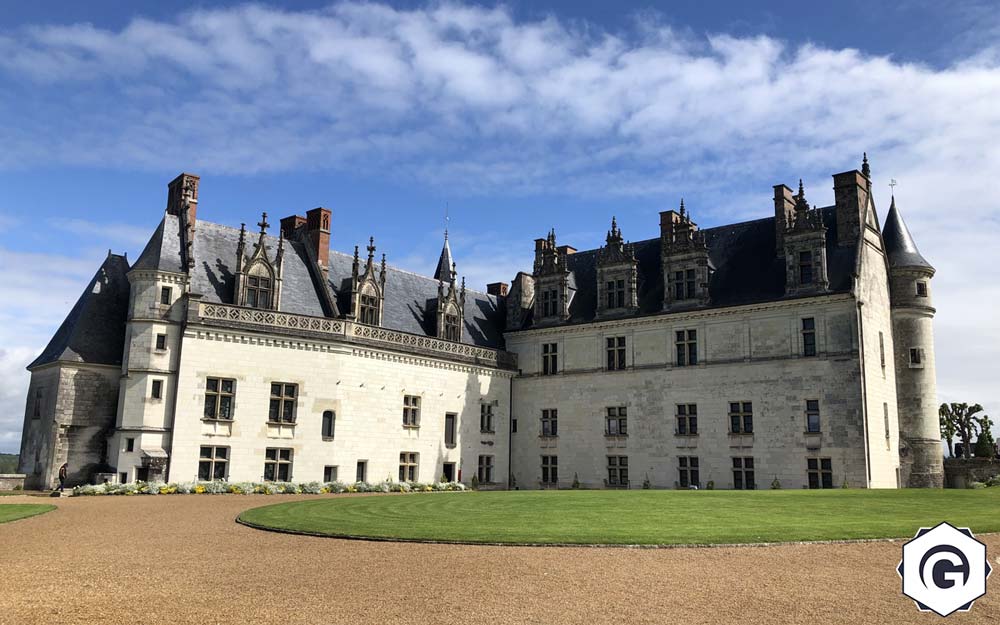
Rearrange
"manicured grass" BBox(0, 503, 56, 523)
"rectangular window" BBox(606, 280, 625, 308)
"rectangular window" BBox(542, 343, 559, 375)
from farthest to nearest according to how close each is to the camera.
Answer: "rectangular window" BBox(542, 343, 559, 375) < "rectangular window" BBox(606, 280, 625, 308) < "manicured grass" BBox(0, 503, 56, 523)

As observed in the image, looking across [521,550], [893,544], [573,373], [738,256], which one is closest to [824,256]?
[738,256]

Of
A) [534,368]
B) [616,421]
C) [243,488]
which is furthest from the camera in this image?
[534,368]

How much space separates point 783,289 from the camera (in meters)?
31.9

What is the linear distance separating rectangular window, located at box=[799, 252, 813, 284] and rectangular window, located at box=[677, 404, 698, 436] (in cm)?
675

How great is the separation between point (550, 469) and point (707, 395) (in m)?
8.57

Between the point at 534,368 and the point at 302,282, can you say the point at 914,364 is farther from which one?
the point at 302,282

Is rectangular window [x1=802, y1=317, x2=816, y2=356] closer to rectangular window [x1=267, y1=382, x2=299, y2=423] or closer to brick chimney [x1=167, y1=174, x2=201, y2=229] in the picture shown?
rectangular window [x1=267, y1=382, x2=299, y2=423]

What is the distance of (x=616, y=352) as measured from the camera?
118 ft

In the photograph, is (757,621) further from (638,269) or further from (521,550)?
(638,269)

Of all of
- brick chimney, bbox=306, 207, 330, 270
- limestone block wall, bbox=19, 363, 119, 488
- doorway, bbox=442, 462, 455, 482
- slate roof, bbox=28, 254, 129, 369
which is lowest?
doorway, bbox=442, 462, 455, 482

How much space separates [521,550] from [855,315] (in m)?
21.8

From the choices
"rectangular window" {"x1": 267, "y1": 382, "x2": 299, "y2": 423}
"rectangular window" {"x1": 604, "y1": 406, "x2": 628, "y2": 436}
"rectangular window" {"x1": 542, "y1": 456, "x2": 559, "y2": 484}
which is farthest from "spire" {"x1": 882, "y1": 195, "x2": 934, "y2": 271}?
"rectangular window" {"x1": 267, "y1": 382, "x2": 299, "y2": 423}

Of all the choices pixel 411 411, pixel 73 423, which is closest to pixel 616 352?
pixel 411 411

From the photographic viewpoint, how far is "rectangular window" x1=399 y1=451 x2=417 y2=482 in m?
32.6
